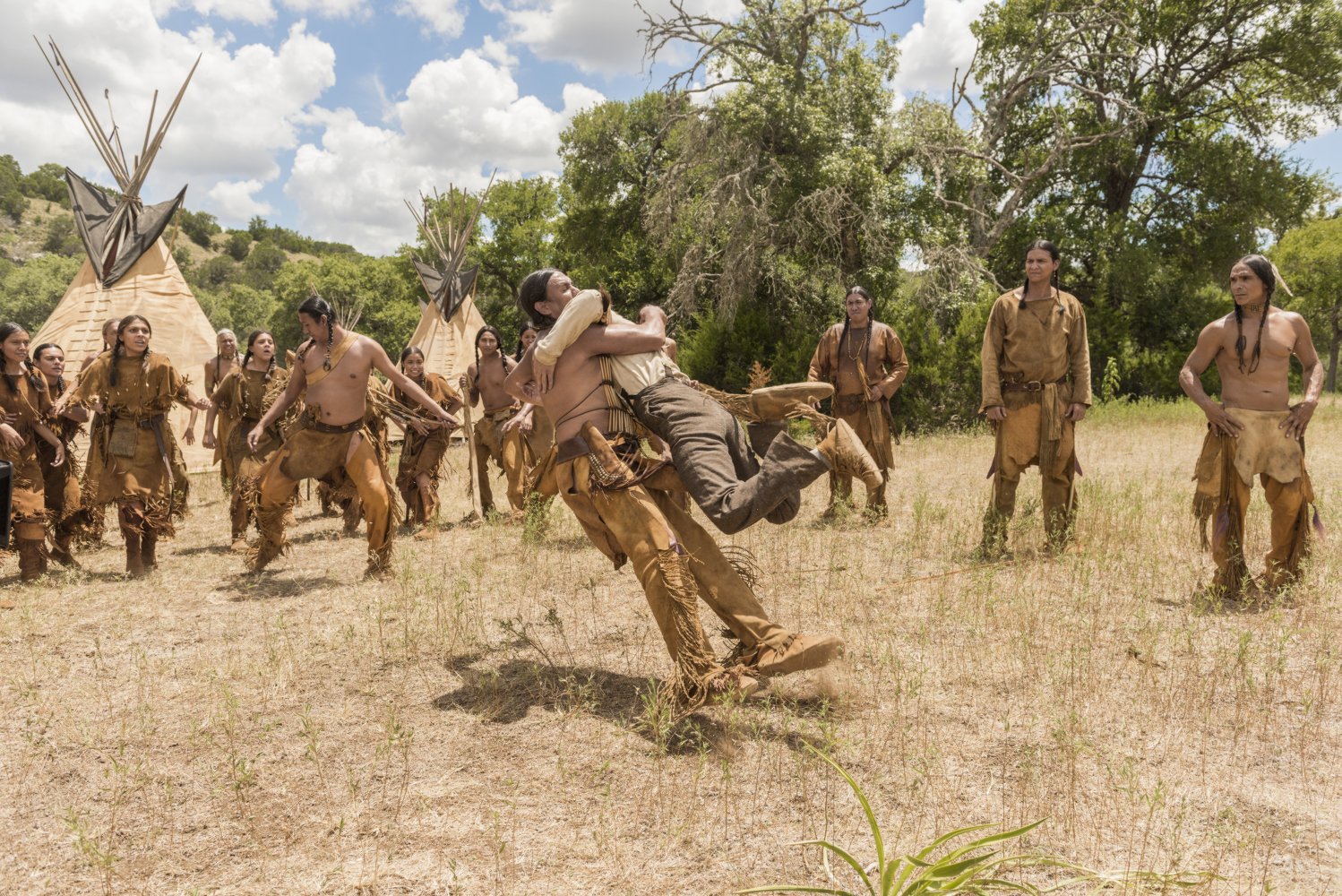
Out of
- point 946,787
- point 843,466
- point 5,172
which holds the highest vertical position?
point 5,172

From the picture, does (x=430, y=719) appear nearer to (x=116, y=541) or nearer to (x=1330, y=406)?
(x=116, y=541)

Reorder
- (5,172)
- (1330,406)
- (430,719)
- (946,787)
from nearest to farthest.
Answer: (946,787) → (430,719) → (1330,406) → (5,172)

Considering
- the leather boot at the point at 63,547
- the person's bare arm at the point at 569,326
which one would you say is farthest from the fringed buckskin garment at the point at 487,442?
the person's bare arm at the point at 569,326

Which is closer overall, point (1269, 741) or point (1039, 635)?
point (1269, 741)

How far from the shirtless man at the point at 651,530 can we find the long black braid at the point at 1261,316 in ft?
9.74

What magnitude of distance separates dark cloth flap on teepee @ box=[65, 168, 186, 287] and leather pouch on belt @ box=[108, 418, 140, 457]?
7.75 meters

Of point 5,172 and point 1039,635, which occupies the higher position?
point 5,172

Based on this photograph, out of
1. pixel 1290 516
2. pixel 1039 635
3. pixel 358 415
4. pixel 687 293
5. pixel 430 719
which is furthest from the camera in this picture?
pixel 687 293

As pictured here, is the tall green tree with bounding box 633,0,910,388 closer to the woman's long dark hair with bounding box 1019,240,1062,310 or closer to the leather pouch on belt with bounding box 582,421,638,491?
the woman's long dark hair with bounding box 1019,240,1062,310

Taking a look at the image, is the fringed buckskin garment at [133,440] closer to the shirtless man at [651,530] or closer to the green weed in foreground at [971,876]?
A: the shirtless man at [651,530]

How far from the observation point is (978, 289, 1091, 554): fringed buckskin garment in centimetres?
615

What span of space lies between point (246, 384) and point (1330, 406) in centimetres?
1916

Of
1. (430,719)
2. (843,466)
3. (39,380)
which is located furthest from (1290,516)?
(39,380)

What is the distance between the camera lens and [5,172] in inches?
3600
